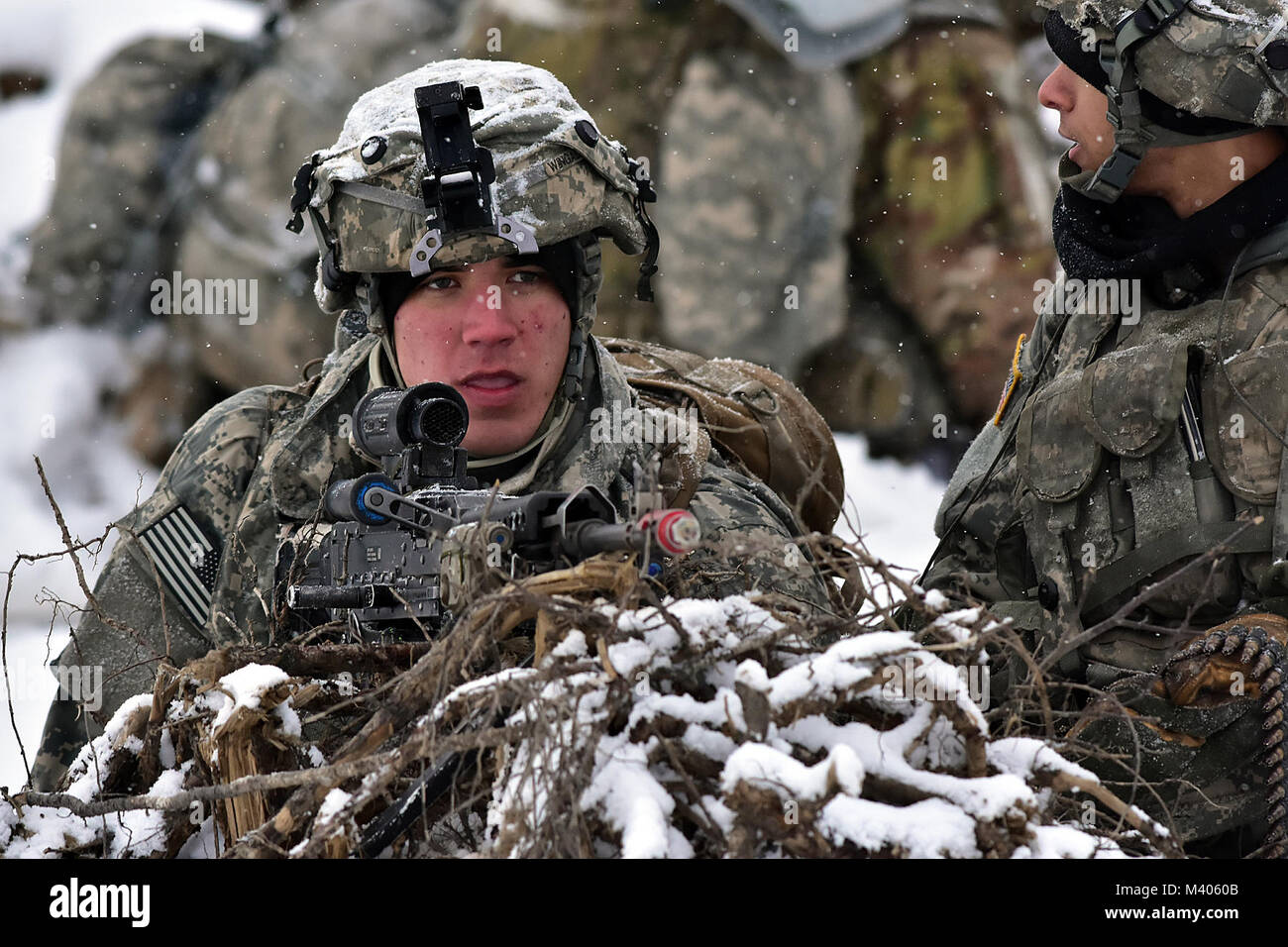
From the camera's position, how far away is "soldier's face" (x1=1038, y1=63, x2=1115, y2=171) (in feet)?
9.40

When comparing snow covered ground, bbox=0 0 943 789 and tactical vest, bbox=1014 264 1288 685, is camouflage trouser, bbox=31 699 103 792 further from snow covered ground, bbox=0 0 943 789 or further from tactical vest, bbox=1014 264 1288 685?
snow covered ground, bbox=0 0 943 789

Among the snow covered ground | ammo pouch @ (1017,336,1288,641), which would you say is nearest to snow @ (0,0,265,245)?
the snow covered ground

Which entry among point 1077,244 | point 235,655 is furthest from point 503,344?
point 1077,244

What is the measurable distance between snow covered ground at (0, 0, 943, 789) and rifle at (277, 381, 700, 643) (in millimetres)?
4614

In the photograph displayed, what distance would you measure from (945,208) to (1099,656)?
4.58 m

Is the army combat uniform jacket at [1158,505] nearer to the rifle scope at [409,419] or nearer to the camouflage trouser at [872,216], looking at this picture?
the rifle scope at [409,419]

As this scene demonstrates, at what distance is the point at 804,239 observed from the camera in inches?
277

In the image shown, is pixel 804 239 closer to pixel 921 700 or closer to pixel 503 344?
pixel 503 344

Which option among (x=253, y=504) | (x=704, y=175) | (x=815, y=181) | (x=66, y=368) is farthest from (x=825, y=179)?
(x=253, y=504)

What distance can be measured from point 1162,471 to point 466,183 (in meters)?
1.44

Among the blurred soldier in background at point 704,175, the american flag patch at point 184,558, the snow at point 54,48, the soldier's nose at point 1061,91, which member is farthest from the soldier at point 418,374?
the snow at point 54,48

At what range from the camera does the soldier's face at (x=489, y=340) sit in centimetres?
266

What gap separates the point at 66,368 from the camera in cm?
705

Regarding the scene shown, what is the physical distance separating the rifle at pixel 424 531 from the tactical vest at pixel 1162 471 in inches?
43.4
